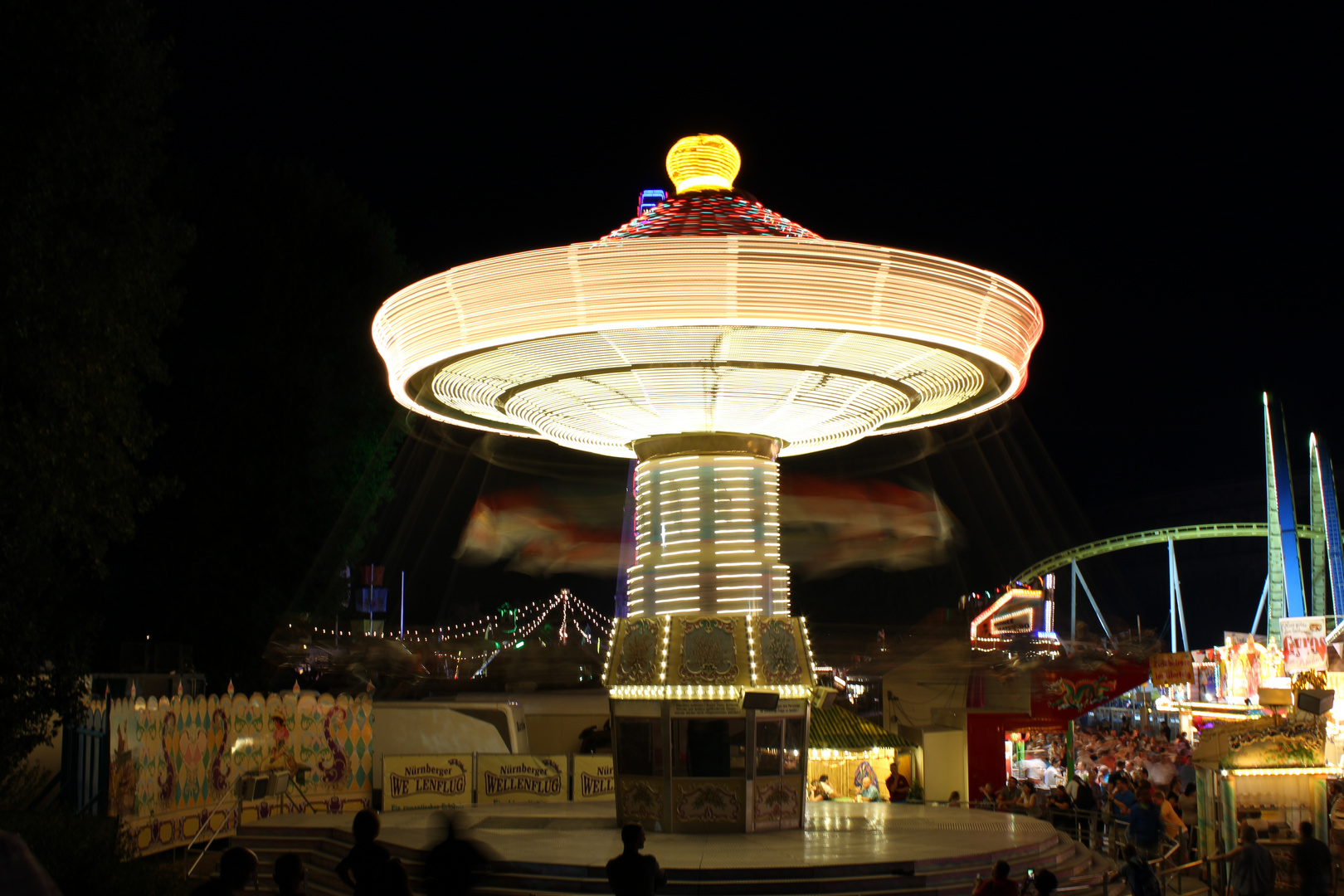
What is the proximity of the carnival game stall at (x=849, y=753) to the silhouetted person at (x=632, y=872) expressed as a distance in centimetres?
1474

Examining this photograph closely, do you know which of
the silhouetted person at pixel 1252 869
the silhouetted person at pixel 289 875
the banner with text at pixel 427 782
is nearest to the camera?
the silhouetted person at pixel 289 875

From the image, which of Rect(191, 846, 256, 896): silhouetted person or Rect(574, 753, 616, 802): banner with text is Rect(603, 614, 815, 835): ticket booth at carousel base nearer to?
Rect(574, 753, 616, 802): banner with text

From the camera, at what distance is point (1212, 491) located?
85.8m

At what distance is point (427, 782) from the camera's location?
18391 millimetres

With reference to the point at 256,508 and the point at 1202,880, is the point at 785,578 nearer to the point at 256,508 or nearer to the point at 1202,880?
the point at 1202,880

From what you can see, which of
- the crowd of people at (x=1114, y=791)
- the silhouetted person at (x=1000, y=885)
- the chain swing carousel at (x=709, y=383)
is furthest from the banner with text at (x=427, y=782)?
the silhouetted person at (x=1000, y=885)

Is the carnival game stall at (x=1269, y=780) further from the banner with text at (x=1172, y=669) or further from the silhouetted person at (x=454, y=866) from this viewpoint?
the banner with text at (x=1172, y=669)

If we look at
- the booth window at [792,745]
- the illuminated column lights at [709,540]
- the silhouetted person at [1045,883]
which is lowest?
the silhouetted person at [1045,883]

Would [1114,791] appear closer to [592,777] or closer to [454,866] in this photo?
[592,777]

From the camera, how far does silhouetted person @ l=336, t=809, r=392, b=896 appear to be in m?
6.13

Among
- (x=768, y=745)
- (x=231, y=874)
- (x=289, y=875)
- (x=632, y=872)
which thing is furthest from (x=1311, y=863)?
(x=231, y=874)

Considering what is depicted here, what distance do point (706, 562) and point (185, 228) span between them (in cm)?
810

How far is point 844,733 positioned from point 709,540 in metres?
9.91

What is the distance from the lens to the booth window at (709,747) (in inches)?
536
